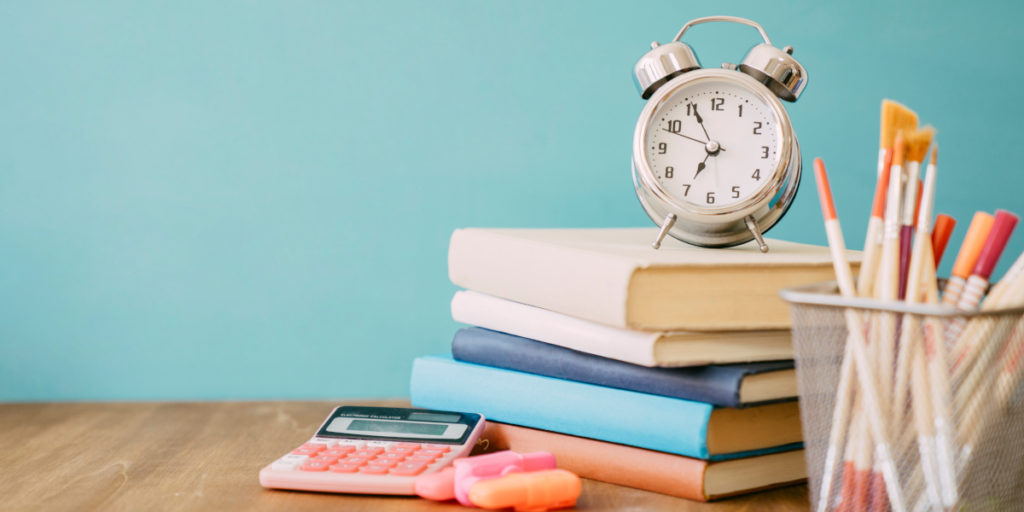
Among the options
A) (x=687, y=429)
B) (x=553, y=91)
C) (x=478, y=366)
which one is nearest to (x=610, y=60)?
(x=553, y=91)

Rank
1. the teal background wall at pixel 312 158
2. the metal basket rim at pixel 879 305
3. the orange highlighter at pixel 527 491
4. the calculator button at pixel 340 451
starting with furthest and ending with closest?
1. the teal background wall at pixel 312 158
2. the calculator button at pixel 340 451
3. the orange highlighter at pixel 527 491
4. the metal basket rim at pixel 879 305

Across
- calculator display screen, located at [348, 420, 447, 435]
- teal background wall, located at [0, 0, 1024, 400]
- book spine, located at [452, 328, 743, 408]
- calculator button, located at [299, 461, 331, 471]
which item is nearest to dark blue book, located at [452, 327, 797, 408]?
book spine, located at [452, 328, 743, 408]

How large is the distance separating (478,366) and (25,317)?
645mm

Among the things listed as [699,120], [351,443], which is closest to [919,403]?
[699,120]

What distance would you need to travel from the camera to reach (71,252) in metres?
1.24

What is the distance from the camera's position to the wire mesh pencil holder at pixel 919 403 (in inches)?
25.5

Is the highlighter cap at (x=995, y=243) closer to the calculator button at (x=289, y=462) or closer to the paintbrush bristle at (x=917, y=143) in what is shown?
the paintbrush bristle at (x=917, y=143)

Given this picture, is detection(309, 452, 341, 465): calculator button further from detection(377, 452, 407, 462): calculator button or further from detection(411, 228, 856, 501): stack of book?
detection(411, 228, 856, 501): stack of book

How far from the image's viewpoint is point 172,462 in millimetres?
919

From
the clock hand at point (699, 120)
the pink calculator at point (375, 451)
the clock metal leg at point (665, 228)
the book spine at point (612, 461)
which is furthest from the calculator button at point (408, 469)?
the clock hand at point (699, 120)

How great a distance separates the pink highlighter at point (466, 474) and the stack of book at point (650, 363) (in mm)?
100

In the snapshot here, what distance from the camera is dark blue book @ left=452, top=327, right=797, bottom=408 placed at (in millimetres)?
762

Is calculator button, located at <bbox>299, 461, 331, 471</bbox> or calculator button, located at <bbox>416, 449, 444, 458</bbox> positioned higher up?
calculator button, located at <bbox>299, 461, 331, 471</bbox>

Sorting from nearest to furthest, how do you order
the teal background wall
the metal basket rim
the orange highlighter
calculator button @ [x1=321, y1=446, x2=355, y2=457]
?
the metal basket rim
the orange highlighter
calculator button @ [x1=321, y1=446, x2=355, y2=457]
the teal background wall
